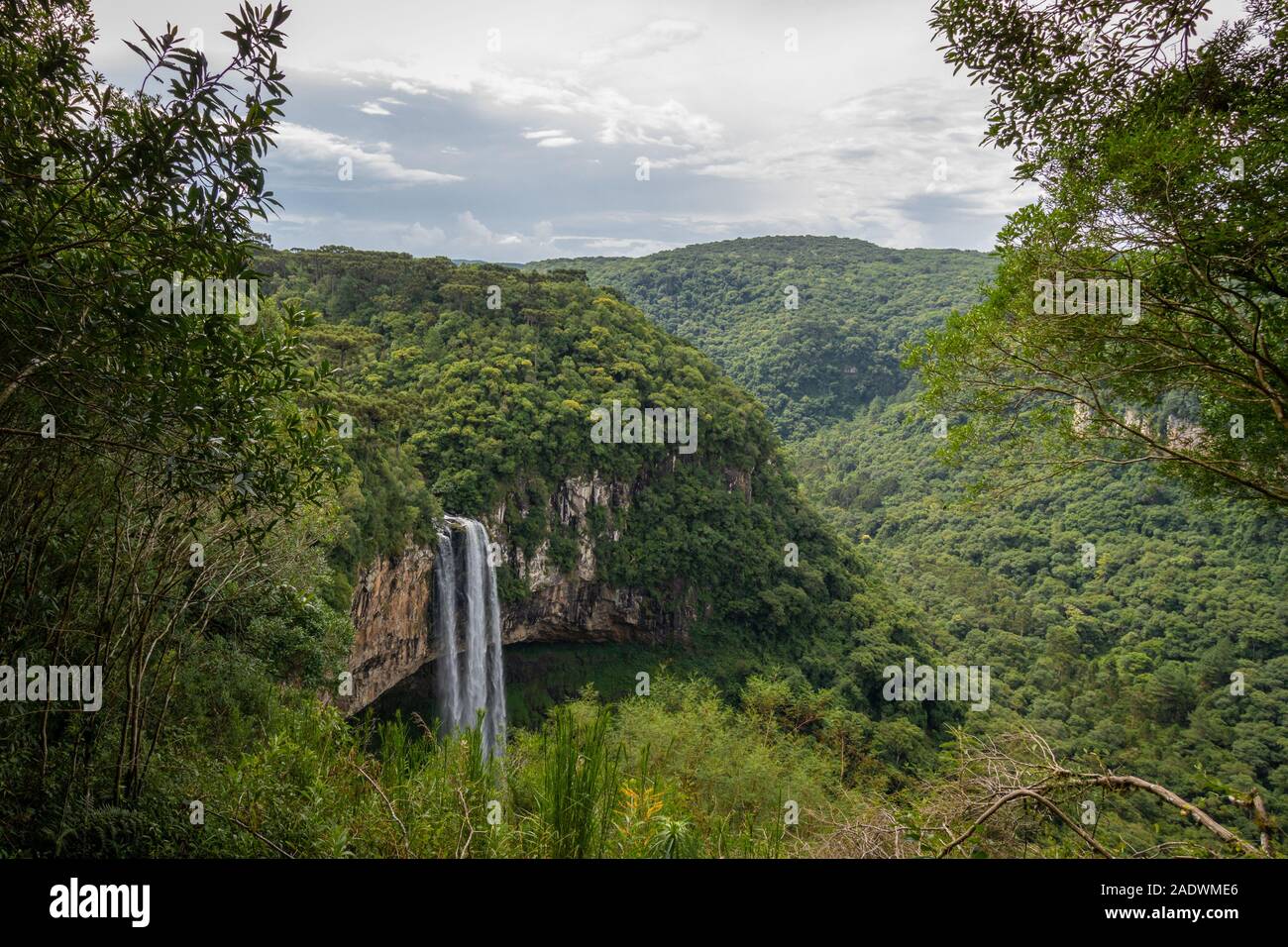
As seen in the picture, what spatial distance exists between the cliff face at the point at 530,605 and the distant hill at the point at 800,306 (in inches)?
1849

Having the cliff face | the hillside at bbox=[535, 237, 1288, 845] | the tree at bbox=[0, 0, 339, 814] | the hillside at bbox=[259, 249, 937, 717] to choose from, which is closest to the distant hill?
the hillside at bbox=[535, 237, 1288, 845]

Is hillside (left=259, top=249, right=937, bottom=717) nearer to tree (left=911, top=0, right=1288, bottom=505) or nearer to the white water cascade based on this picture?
the white water cascade

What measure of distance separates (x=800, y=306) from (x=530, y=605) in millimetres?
67885

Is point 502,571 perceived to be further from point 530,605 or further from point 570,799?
point 570,799

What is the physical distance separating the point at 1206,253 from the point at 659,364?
107 feet

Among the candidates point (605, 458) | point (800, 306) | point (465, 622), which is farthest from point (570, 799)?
point (800, 306)

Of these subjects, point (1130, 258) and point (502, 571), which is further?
point (502, 571)

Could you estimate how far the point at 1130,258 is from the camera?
13.3ft

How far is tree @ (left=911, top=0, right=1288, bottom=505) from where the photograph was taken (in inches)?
143

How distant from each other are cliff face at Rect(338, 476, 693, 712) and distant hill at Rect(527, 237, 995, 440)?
Answer: 154 feet

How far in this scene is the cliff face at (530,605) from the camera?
766 inches

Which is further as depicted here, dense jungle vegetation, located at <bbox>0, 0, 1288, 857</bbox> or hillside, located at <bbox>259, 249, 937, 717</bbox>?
hillside, located at <bbox>259, 249, 937, 717</bbox>

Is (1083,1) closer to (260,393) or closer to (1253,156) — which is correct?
(1253,156)
